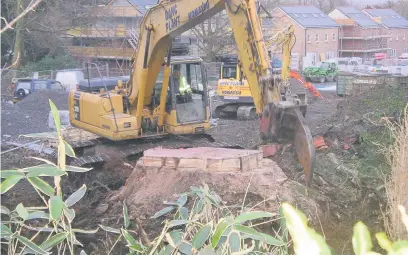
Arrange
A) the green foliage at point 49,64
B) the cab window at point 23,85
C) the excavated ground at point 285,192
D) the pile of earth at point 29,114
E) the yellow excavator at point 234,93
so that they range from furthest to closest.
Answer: the green foliage at point 49,64 → the cab window at point 23,85 → the yellow excavator at point 234,93 → the pile of earth at point 29,114 → the excavated ground at point 285,192

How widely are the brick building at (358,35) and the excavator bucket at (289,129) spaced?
43565mm

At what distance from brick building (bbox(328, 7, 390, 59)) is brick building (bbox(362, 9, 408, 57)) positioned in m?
0.47

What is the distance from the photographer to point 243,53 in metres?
7.43

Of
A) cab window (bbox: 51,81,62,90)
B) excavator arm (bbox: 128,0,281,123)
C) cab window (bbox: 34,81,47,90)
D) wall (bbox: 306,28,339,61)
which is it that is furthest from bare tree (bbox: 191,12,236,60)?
excavator arm (bbox: 128,0,281,123)

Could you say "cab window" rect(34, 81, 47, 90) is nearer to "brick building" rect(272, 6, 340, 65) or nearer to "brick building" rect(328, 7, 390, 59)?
"brick building" rect(272, 6, 340, 65)

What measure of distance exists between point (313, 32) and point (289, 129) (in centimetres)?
4373

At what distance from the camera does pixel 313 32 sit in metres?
A: 49.3

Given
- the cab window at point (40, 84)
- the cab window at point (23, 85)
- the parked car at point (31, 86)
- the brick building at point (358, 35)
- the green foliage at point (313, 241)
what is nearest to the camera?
the green foliage at point (313, 241)

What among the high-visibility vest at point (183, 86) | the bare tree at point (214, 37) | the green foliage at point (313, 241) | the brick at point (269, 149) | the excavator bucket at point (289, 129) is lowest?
the brick at point (269, 149)

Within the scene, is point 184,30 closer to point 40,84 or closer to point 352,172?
point 352,172

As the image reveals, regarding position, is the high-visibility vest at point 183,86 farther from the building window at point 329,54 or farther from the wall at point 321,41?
the building window at point 329,54

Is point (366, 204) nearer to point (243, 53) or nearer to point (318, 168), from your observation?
point (318, 168)

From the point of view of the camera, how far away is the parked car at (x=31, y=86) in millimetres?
27309

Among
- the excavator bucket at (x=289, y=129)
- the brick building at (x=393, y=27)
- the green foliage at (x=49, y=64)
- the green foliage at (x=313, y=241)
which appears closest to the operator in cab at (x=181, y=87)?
the excavator bucket at (x=289, y=129)
